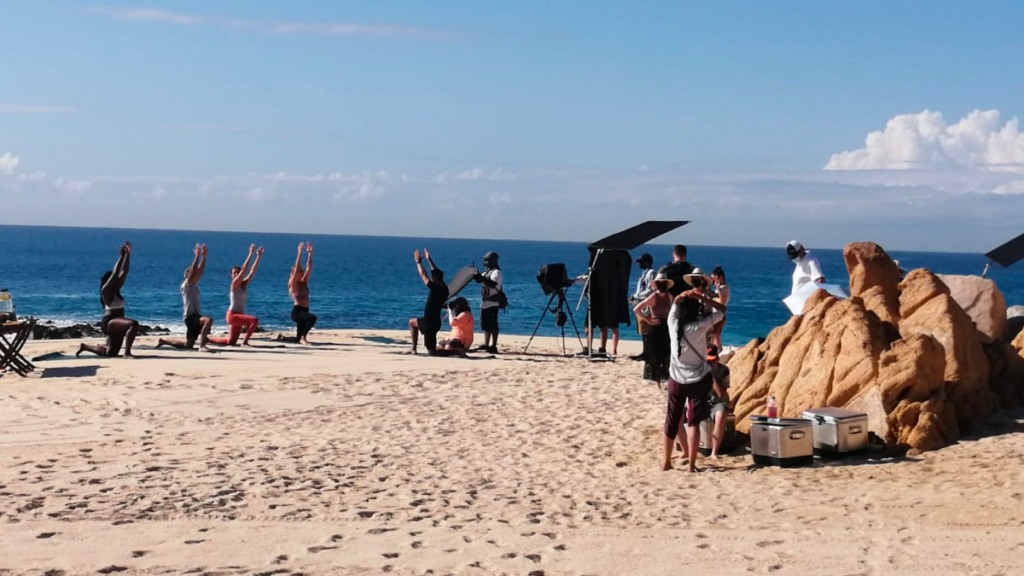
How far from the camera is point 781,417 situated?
966 centimetres

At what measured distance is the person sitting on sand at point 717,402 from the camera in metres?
9.17

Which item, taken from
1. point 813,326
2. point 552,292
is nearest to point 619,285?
point 552,292

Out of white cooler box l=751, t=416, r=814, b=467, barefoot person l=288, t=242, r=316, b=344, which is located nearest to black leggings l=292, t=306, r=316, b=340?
barefoot person l=288, t=242, r=316, b=344

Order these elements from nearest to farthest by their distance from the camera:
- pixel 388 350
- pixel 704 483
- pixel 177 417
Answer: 1. pixel 704 483
2. pixel 177 417
3. pixel 388 350

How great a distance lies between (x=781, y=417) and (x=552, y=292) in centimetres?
781

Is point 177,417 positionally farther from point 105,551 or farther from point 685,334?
point 685,334

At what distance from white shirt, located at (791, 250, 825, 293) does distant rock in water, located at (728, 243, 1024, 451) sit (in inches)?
32.4

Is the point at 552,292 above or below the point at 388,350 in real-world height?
above

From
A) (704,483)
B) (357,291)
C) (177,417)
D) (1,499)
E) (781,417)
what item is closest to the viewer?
(1,499)

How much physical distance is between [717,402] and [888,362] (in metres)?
1.62

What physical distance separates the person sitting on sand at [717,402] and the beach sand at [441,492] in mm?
264

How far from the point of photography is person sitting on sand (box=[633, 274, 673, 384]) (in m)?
9.77

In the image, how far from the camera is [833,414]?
29.4 feet

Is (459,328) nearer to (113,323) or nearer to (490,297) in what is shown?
(490,297)
